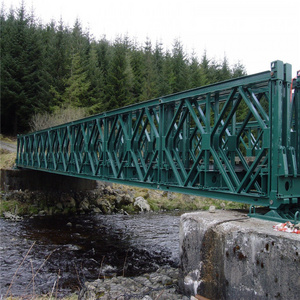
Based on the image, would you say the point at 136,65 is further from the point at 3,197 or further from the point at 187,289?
the point at 187,289

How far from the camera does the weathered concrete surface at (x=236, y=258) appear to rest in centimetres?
498

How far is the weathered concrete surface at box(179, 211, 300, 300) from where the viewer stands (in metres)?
4.98

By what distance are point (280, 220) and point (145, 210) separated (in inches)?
644

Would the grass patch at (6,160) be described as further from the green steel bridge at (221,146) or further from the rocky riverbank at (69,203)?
the green steel bridge at (221,146)

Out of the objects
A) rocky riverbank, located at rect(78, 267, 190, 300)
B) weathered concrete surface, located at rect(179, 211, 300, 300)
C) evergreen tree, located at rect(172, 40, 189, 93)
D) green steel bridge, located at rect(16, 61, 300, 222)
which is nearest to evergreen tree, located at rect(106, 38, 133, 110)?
evergreen tree, located at rect(172, 40, 189, 93)

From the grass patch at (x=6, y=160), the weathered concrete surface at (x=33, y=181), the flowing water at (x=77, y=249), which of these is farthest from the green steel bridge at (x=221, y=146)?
the grass patch at (x=6, y=160)

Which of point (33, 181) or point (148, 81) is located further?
point (148, 81)

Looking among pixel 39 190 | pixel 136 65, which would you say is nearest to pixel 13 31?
pixel 136 65

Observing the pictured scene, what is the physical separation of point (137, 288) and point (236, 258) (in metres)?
3.43

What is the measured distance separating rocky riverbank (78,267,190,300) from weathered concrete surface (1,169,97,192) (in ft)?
48.1

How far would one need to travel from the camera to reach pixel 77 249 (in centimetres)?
1294

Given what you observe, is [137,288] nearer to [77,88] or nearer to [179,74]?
[77,88]

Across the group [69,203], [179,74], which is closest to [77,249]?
[69,203]

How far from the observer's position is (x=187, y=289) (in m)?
6.67
